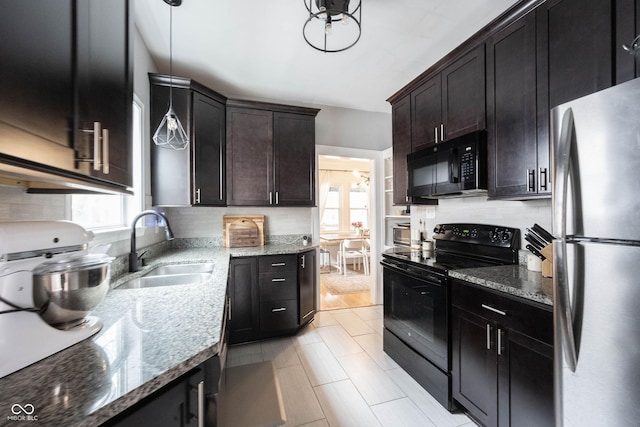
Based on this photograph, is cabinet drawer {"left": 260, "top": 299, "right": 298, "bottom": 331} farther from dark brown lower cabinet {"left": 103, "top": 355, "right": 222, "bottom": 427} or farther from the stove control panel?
dark brown lower cabinet {"left": 103, "top": 355, "right": 222, "bottom": 427}

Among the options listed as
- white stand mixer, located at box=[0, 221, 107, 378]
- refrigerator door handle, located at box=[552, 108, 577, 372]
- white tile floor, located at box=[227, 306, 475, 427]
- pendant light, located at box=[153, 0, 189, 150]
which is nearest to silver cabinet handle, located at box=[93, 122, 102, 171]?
white stand mixer, located at box=[0, 221, 107, 378]

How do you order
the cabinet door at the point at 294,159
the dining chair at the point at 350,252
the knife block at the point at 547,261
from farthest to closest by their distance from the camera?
the dining chair at the point at 350,252
the cabinet door at the point at 294,159
the knife block at the point at 547,261

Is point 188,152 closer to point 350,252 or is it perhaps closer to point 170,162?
point 170,162

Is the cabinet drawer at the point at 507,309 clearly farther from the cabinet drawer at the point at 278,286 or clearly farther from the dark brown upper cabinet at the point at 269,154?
the dark brown upper cabinet at the point at 269,154

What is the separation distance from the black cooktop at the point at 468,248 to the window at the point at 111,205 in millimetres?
2080

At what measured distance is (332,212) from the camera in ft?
21.5

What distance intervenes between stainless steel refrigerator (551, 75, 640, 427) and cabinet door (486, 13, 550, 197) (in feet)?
2.17

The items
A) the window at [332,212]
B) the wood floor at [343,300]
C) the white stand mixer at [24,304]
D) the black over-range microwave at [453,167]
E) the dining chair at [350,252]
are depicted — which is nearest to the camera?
the white stand mixer at [24,304]

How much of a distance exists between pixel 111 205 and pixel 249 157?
4.66 ft

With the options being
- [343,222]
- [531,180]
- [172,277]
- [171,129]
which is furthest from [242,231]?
[343,222]

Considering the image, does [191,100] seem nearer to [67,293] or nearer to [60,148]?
[60,148]

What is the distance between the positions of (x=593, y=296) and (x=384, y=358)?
6.05ft

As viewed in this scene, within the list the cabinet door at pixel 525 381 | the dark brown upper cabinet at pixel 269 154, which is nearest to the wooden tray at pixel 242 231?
the dark brown upper cabinet at pixel 269 154

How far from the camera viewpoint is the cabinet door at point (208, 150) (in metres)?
2.65
